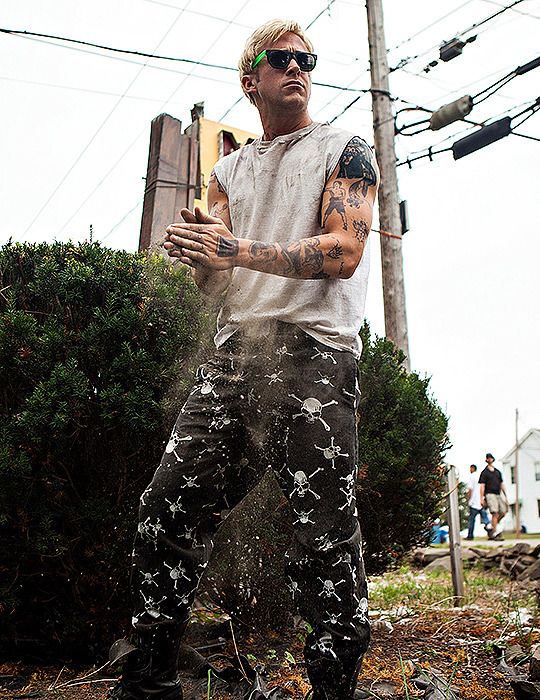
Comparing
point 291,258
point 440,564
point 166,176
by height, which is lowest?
point 440,564

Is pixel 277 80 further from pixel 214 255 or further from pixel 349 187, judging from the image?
pixel 214 255

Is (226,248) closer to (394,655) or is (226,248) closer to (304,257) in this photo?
(304,257)

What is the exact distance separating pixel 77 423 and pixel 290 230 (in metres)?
1.31

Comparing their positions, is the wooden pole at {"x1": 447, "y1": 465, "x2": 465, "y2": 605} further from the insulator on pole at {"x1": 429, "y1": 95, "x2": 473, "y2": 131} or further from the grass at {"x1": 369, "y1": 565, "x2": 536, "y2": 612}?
the insulator on pole at {"x1": 429, "y1": 95, "x2": 473, "y2": 131}

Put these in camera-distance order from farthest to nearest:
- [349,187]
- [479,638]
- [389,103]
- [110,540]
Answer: [389,103] → [479,638] → [110,540] → [349,187]

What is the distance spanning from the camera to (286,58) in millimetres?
2412

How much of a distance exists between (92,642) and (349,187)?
2.32 meters

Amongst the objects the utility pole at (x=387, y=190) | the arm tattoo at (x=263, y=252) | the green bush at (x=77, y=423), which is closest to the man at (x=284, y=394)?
the arm tattoo at (x=263, y=252)

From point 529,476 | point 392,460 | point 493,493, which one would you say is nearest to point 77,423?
point 392,460

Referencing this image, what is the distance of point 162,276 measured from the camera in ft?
11.0

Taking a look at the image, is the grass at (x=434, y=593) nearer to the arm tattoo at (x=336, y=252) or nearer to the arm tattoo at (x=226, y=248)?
the arm tattoo at (x=336, y=252)

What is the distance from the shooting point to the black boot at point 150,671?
2.13m

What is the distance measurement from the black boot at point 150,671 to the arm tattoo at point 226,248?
1178 millimetres

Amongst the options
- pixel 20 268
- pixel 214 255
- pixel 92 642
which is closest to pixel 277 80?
pixel 214 255
